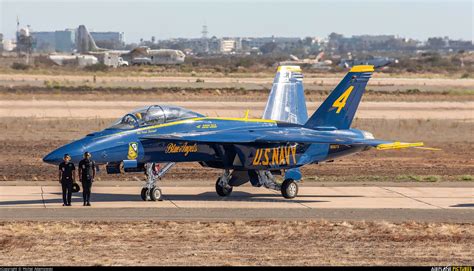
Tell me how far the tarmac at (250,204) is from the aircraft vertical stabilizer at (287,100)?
235 cm

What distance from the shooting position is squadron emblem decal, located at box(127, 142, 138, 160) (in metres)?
25.6

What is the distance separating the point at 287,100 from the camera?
100 ft

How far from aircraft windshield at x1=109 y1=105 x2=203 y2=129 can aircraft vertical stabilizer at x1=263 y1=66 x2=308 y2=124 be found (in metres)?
4.12

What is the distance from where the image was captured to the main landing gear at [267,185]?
28.0 meters

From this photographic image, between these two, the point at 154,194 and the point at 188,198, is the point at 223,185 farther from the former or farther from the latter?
the point at 154,194

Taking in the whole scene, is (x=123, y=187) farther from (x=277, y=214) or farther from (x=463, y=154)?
(x=463, y=154)

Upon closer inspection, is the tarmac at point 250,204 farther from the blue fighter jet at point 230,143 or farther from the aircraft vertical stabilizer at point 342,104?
the aircraft vertical stabilizer at point 342,104

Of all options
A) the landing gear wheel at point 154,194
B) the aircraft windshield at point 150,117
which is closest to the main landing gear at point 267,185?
the landing gear wheel at point 154,194

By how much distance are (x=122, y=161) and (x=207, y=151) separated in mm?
2668

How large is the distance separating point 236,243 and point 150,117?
22.6 feet

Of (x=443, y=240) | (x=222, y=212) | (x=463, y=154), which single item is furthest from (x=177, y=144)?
(x=463, y=154)

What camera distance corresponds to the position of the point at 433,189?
3064 cm

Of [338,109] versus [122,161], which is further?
[338,109]

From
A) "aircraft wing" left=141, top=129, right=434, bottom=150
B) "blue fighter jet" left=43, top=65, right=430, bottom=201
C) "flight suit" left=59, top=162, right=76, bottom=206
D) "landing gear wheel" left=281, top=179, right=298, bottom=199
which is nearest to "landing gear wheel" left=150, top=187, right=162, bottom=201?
"blue fighter jet" left=43, top=65, right=430, bottom=201
